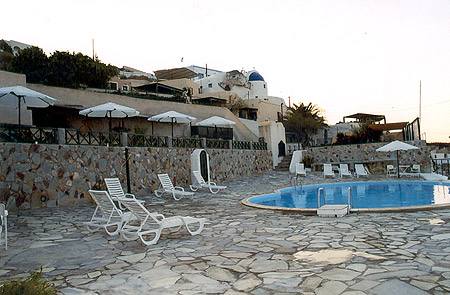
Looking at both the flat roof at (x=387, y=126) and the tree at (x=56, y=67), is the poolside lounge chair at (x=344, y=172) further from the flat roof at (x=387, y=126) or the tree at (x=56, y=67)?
the tree at (x=56, y=67)

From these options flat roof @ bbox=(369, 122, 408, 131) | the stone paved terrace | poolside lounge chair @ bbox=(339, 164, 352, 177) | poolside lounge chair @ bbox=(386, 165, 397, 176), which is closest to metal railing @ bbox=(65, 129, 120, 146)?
the stone paved terrace

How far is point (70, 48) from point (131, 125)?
9408 mm

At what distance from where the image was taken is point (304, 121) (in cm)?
3756

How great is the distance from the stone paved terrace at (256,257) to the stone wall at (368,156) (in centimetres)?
1818

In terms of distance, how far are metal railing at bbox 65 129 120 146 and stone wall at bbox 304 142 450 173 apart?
1600cm

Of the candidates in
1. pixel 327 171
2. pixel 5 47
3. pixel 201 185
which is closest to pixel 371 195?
pixel 327 171

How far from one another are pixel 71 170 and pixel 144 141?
3.71 metres

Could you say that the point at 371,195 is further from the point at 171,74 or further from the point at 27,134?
the point at 171,74

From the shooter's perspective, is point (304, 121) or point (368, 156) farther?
point (304, 121)

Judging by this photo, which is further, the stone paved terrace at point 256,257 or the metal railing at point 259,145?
the metal railing at point 259,145

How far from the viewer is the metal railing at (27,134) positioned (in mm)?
10438

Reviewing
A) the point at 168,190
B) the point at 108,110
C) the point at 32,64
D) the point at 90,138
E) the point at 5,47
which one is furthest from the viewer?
the point at 5,47

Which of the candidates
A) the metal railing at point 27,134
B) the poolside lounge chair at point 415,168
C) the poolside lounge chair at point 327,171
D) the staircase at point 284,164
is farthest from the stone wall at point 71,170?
the poolside lounge chair at point 415,168

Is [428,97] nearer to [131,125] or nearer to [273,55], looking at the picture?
[273,55]
